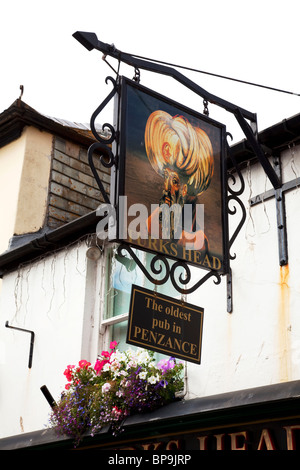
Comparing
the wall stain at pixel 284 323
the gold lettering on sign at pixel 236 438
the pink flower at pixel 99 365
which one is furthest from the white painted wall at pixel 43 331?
the wall stain at pixel 284 323

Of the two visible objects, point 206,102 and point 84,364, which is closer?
point 206,102

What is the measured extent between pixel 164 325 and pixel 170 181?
1.27 meters

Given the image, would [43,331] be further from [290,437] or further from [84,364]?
[290,437]

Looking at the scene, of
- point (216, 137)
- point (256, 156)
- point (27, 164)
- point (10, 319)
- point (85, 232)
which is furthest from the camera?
point (27, 164)

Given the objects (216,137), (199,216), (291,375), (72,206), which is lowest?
(291,375)

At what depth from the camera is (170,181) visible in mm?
6082

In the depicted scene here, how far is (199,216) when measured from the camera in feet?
20.4

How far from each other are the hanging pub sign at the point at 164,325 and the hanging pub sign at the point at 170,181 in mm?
427

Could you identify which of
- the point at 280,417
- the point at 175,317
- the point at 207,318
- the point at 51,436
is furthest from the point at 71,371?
the point at 280,417

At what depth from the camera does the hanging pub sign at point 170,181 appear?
5.75 m

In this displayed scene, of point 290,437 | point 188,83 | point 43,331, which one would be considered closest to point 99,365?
point 43,331

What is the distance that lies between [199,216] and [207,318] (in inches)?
60.3

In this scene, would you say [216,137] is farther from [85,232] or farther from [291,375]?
[85,232]

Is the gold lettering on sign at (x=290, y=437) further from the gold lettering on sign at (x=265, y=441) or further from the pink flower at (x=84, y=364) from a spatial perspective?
the pink flower at (x=84, y=364)
